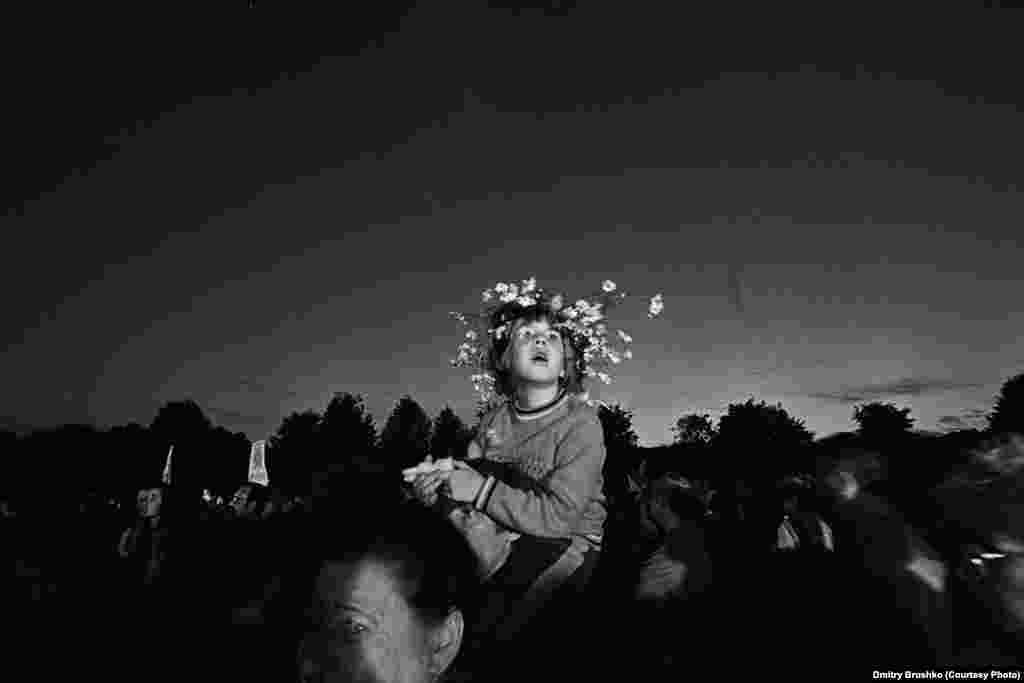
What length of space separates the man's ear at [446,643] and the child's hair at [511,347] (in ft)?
6.70

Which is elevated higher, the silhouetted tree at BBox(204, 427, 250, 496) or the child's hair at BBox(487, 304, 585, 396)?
the child's hair at BBox(487, 304, 585, 396)

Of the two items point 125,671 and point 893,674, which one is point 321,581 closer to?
point 893,674

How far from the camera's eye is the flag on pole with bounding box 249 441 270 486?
10.2 metres

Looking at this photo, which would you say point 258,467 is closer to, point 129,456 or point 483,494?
point 483,494

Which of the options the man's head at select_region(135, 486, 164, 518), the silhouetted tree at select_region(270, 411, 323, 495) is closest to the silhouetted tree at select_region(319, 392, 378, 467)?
the silhouetted tree at select_region(270, 411, 323, 495)

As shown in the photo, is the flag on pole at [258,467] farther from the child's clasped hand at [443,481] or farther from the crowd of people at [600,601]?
the child's clasped hand at [443,481]

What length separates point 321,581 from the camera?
1847 mm

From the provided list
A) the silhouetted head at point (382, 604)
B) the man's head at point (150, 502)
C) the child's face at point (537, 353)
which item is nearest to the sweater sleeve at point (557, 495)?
the silhouetted head at point (382, 604)

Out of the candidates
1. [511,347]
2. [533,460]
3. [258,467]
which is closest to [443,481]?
[533,460]

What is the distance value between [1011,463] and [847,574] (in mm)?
2196

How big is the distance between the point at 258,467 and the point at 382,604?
10.3 meters

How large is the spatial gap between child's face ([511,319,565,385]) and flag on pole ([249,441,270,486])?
7.91 m

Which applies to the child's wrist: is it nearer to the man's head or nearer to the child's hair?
the child's hair

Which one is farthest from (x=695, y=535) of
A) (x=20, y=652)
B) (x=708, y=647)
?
(x=20, y=652)
